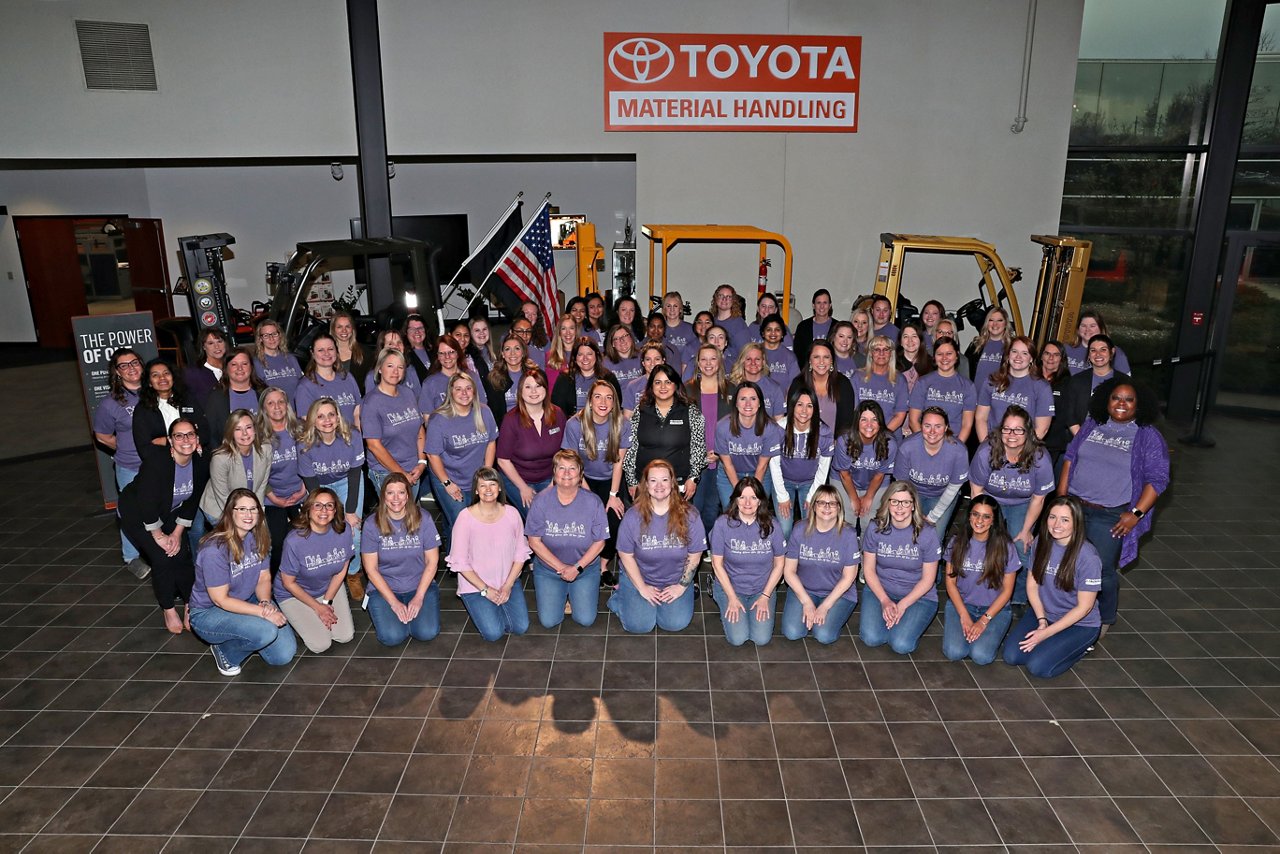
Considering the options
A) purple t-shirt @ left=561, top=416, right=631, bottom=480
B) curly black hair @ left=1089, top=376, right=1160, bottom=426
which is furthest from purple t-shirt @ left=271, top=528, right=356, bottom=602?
curly black hair @ left=1089, top=376, right=1160, bottom=426

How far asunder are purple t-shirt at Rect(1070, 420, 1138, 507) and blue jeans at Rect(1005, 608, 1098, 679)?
39.8 inches

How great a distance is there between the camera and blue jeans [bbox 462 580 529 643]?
6059mm

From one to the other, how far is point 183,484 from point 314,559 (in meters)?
1.19

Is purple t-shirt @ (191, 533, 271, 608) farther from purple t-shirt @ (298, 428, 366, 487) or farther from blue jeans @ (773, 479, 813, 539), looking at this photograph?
blue jeans @ (773, 479, 813, 539)

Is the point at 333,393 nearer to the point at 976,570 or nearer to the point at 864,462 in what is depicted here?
the point at 864,462

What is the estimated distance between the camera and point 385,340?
7.37 meters

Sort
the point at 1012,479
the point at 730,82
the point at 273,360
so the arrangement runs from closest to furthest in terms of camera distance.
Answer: the point at 1012,479 → the point at 273,360 → the point at 730,82

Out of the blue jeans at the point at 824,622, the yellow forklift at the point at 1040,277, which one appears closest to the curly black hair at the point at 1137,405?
the blue jeans at the point at 824,622

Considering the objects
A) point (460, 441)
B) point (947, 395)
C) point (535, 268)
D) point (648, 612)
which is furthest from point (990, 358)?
point (460, 441)

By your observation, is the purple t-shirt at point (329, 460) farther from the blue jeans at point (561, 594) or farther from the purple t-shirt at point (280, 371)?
the blue jeans at point (561, 594)

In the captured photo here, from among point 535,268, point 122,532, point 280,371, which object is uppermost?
point 535,268

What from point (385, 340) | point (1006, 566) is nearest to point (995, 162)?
point (1006, 566)

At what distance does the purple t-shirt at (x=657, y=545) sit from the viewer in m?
6.02

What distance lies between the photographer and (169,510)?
20.1ft
